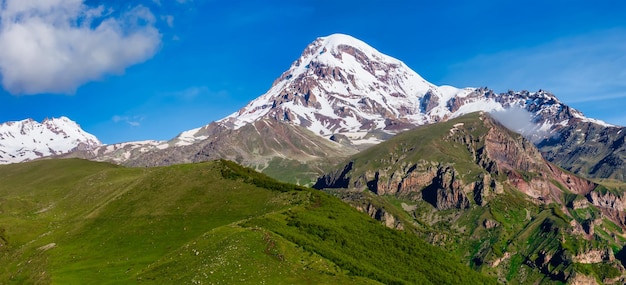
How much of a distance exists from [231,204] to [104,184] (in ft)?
198

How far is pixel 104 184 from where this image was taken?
183250 mm

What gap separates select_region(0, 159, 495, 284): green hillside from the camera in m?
98.5

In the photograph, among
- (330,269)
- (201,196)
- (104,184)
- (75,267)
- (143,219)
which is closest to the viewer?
(330,269)

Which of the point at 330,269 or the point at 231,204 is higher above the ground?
the point at 231,204

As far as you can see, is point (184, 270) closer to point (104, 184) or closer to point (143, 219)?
point (143, 219)

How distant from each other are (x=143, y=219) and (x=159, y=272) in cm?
4651

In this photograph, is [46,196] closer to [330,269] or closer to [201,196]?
[201,196]

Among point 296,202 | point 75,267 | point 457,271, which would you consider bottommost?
point 457,271

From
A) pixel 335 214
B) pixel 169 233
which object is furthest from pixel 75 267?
pixel 335 214

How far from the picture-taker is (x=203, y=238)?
113 m

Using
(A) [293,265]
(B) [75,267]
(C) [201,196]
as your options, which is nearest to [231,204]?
(C) [201,196]

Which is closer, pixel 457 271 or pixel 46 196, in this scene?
pixel 457 271

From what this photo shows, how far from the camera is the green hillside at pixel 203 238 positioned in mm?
98500

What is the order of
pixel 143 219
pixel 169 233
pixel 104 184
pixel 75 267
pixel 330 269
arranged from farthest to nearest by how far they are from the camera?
pixel 104 184 → pixel 143 219 → pixel 169 233 → pixel 75 267 → pixel 330 269
